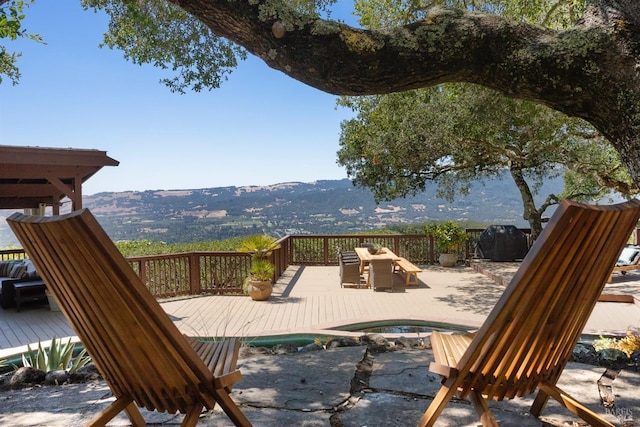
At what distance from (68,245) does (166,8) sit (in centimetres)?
444

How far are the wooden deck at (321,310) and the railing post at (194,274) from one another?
360mm

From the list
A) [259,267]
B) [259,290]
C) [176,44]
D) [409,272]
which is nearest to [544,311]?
[176,44]

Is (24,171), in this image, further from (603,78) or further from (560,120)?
(560,120)

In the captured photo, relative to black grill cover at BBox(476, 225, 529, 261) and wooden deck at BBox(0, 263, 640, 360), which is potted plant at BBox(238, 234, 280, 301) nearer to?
wooden deck at BBox(0, 263, 640, 360)

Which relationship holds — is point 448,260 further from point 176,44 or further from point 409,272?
point 176,44

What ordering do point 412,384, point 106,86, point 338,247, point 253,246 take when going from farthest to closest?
point 106,86 < point 338,247 < point 253,246 < point 412,384

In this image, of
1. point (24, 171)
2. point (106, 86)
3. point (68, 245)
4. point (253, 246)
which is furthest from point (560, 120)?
point (106, 86)

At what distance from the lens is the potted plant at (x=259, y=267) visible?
741cm

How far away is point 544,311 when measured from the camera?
140cm

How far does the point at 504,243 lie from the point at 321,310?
658 cm

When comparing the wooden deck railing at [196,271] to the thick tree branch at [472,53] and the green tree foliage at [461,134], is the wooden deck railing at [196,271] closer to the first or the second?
the green tree foliage at [461,134]

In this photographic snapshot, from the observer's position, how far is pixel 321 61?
216 cm

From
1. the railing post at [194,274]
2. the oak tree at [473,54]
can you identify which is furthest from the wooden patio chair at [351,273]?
the oak tree at [473,54]

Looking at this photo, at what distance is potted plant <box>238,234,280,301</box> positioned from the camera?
741 centimetres
